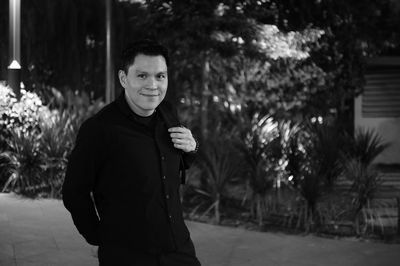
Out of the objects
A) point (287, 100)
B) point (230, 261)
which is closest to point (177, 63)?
point (287, 100)

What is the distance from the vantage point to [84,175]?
93.8 inches

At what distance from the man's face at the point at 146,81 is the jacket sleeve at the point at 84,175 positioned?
196 millimetres

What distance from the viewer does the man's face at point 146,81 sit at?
2.39 meters

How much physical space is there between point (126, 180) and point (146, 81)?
0.39 m

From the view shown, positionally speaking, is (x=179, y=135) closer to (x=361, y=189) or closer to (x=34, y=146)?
(x=361, y=189)

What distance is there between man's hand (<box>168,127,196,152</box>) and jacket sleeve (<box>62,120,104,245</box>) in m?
0.31

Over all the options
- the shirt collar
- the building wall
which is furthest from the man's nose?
the building wall

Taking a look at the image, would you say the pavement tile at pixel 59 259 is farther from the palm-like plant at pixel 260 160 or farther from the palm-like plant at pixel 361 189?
the palm-like plant at pixel 361 189

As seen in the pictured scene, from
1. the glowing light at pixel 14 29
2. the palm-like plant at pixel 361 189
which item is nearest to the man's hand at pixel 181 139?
the palm-like plant at pixel 361 189

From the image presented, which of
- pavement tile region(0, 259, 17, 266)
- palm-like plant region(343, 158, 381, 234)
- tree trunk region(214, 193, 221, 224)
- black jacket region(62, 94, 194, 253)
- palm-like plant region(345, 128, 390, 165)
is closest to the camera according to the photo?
black jacket region(62, 94, 194, 253)

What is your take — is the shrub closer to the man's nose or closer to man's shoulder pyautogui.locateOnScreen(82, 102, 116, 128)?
man's shoulder pyautogui.locateOnScreen(82, 102, 116, 128)

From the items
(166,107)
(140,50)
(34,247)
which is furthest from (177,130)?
(34,247)

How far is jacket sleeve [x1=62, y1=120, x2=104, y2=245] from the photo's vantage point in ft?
7.74

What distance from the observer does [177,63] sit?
10.4 metres
